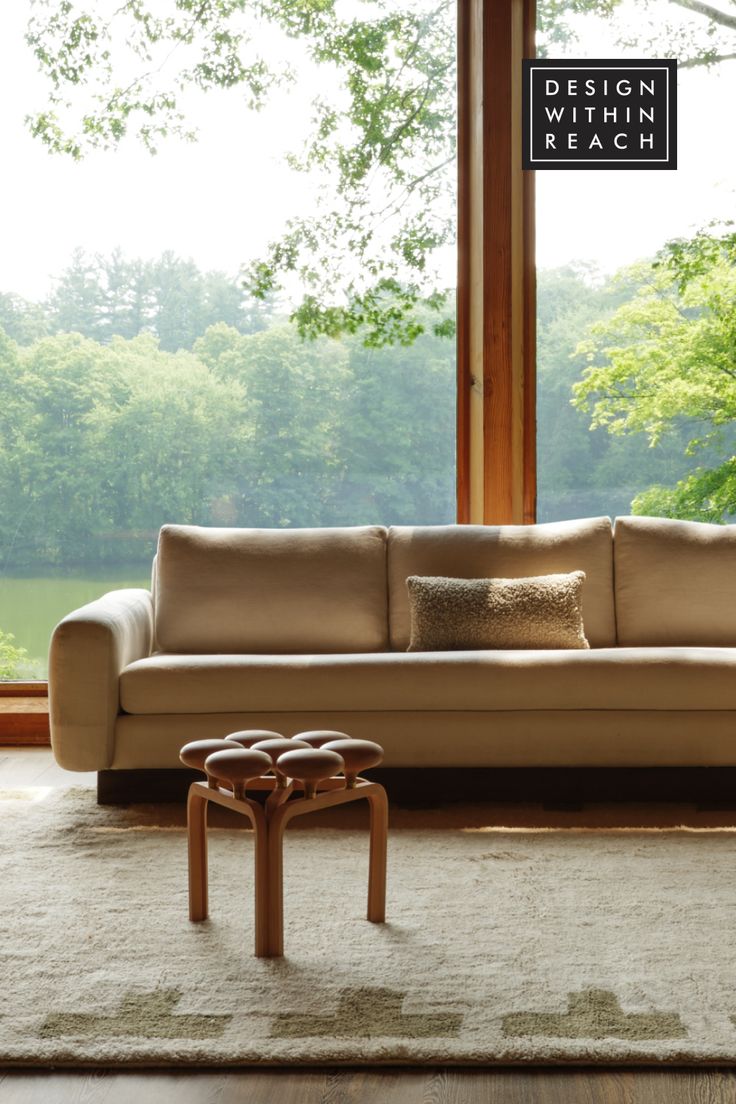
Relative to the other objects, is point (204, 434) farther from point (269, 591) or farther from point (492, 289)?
point (492, 289)

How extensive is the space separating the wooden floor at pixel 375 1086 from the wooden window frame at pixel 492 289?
10.1ft

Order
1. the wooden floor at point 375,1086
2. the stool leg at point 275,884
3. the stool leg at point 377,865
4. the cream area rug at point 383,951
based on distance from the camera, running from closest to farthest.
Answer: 1. the wooden floor at point 375,1086
2. the cream area rug at point 383,951
3. the stool leg at point 275,884
4. the stool leg at point 377,865

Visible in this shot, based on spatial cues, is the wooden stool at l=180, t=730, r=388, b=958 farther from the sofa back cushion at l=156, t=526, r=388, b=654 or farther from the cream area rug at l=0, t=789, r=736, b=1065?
the sofa back cushion at l=156, t=526, r=388, b=654

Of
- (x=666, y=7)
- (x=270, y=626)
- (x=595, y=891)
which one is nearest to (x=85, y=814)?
(x=270, y=626)

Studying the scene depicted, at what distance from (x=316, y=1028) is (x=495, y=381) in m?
3.35

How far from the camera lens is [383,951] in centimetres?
249

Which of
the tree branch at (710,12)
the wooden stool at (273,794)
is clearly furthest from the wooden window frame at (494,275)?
the wooden stool at (273,794)

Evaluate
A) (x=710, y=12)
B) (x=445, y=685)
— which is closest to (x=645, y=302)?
(x=710, y=12)

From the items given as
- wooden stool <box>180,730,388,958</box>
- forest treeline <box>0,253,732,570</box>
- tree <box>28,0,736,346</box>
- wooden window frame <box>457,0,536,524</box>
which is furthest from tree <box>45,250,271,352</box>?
wooden stool <box>180,730,388,958</box>

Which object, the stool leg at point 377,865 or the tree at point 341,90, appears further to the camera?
the tree at point 341,90

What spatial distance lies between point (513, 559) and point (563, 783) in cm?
96

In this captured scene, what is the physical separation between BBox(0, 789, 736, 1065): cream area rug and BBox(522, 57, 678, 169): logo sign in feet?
9.66

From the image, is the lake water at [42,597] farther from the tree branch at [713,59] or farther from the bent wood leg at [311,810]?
the tree branch at [713,59]

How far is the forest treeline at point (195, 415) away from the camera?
508 cm
